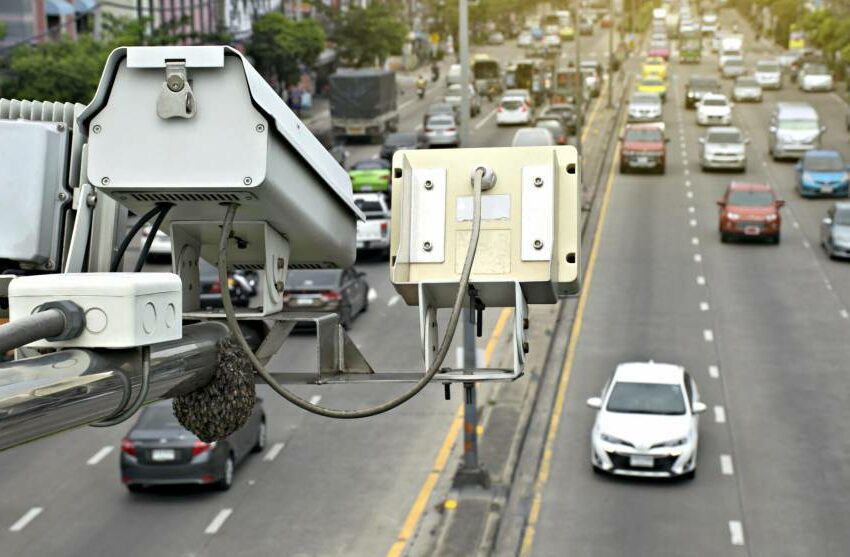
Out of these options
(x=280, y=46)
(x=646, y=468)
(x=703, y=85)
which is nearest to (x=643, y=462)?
(x=646, y=468)

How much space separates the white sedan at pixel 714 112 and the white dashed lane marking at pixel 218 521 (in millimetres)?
54282

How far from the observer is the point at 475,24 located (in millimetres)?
149375

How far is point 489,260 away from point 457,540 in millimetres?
17136

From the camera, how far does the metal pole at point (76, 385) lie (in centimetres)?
404

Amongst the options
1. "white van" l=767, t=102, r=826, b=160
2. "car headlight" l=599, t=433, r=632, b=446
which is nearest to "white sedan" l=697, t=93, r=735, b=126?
"white van" l=767, t=102, r=826, b=160

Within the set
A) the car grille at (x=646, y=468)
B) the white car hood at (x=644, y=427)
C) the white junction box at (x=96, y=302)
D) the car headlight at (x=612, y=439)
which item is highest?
the white junction box at (x=96, y=302)

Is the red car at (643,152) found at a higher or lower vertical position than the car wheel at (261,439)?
higher

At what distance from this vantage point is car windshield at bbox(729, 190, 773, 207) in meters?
48.1

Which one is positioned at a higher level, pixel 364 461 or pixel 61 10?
pixel 61 10

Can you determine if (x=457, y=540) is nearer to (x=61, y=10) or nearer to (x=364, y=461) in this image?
(x=364, y=461)

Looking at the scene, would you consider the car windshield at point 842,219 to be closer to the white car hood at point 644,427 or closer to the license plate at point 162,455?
the white car hood at point 644,427

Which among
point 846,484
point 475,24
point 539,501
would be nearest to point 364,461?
point 539,501

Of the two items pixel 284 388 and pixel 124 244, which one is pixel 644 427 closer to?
pixel 124 244

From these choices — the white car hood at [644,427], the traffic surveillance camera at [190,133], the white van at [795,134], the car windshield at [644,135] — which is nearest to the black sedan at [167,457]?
the white car hood at [644,427]
